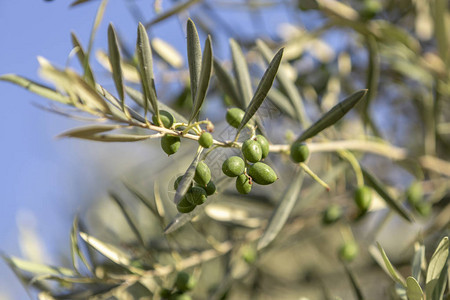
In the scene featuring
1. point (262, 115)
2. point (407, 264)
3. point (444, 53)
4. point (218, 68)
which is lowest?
point (407, 264)

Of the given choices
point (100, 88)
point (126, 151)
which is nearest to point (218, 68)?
point (100, 88)

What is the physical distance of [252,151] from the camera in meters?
0.90

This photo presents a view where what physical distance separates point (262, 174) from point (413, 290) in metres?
0.36

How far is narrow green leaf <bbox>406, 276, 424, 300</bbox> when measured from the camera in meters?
0.89

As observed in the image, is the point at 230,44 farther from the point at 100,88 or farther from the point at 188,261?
the point at 188,261

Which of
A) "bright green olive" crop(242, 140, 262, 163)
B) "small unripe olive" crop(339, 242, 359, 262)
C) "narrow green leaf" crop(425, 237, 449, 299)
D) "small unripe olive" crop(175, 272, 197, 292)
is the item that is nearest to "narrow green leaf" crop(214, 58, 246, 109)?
"bright green olive" crop(242, 140, 262, 163)

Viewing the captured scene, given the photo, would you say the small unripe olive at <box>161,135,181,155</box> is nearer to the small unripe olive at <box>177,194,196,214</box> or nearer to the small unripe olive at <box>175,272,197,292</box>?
the small unripe olive at <box>177,194,196,214</box>

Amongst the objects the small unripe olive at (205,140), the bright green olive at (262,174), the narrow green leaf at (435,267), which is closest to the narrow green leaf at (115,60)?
the small unripe olive at (205,140)

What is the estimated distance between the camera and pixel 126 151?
4.17m

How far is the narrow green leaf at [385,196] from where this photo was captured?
127 cm

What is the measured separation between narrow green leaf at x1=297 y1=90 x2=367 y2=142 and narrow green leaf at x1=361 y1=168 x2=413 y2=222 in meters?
0.32

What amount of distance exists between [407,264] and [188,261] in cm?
97

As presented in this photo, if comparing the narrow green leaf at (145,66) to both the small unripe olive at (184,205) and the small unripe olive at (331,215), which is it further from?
the small unripe olive at (331,215)

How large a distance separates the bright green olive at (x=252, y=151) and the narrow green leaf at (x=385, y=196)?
1.81 ft
